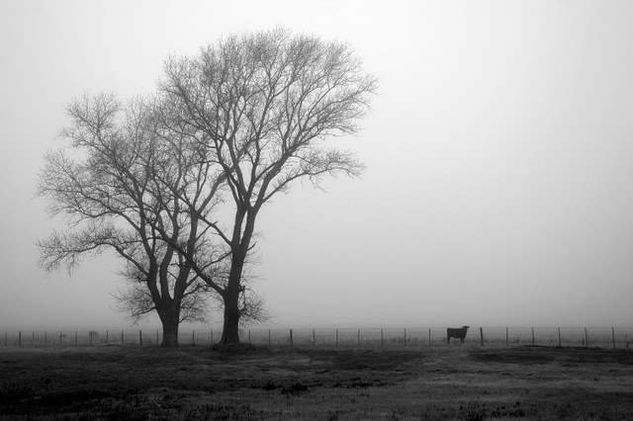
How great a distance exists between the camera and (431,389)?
73.3 feet

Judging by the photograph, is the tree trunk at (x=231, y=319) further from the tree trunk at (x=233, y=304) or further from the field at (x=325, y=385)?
the field at (x=325, y=385)

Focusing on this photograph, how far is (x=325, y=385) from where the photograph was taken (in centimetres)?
2372

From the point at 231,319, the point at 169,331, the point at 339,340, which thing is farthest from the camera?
the point at 339,340

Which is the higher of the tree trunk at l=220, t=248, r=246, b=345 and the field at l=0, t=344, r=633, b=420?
the tree trunk at l=220, t=248, r=246, b=345

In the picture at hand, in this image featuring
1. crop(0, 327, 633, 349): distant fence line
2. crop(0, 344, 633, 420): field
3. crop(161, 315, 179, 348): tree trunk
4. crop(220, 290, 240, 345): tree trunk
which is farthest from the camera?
crop(0, 327, 633, 349): distant fence line

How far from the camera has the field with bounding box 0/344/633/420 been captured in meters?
17.2

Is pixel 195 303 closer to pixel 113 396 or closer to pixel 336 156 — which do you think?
pixel 336 156

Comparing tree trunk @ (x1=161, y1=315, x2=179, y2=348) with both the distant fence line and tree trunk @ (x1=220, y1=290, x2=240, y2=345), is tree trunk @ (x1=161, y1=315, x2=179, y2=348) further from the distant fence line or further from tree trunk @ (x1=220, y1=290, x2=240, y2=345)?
tree trunk @ (x1=220, y1=290, x2=240, y2=345)

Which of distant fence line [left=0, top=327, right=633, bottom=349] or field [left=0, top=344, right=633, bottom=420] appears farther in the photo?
distant fence line [left=0, top=327, right=633, bottom=349]

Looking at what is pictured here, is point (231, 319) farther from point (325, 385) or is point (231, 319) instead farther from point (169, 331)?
point (325, 385)

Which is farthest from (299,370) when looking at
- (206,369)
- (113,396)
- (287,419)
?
(287,419)

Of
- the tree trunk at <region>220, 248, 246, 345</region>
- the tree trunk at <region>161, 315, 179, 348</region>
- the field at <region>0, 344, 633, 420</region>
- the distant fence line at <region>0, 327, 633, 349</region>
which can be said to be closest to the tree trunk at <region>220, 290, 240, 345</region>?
the tree trunk at <region>220, 248, 246, 345</region>

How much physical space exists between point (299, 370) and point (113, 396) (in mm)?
11559

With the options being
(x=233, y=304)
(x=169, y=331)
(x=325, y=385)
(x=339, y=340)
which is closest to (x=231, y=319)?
(x=233, y=304)
